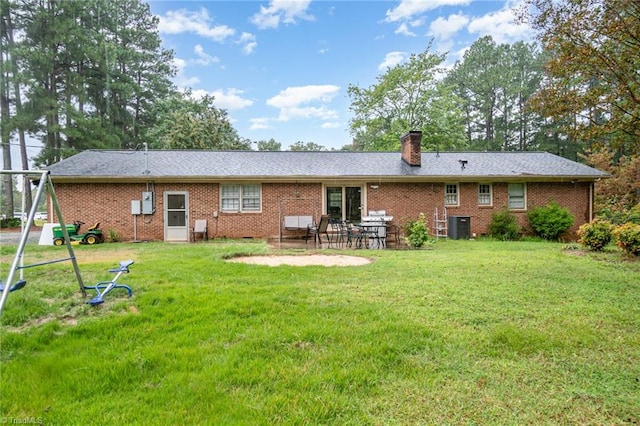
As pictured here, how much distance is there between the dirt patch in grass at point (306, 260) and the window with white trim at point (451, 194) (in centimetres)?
653

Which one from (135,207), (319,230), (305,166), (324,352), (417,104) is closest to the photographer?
(324,352)

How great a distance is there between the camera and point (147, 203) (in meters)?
11.8

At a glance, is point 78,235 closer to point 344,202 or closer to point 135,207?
point 135,207

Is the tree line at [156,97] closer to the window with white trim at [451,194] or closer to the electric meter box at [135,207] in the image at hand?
the window with white trim at [451,194]

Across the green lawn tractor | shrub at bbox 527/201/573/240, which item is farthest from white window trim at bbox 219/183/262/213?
shrub at bbox 527/201/573/240

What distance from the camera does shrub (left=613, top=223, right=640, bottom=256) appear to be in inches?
299

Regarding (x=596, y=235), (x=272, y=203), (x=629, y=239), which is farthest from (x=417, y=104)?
(x=629, y=239)

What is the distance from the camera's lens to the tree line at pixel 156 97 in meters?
20.2

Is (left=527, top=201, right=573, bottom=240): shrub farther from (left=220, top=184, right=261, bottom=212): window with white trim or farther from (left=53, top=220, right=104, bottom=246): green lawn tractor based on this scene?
(left=53, top=220, right=104, bottom=246): green lawn tractor

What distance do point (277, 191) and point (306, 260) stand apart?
5320 millimetres

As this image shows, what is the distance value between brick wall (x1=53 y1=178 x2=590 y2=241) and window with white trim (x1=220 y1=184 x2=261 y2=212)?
232 millimetres

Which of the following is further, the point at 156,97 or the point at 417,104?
the point at 156,97

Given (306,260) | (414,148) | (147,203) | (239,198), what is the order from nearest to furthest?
(306,260)
(147,203)
(239,198)
(414,148)

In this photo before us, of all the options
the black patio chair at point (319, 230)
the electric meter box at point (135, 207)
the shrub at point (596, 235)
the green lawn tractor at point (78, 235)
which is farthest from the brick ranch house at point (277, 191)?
the shrub at point (596, 235)
